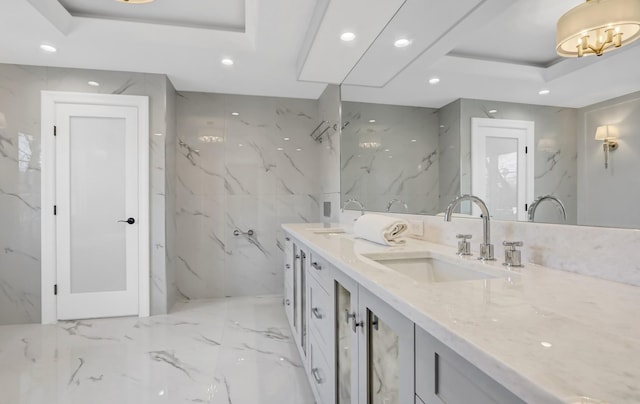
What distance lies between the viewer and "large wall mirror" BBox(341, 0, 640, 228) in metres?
0.80

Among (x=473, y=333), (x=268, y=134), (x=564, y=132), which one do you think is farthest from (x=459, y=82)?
(x=268, y=134)

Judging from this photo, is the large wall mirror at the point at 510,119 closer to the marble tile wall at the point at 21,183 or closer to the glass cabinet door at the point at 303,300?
the glass cabinet door at the point at 303,300

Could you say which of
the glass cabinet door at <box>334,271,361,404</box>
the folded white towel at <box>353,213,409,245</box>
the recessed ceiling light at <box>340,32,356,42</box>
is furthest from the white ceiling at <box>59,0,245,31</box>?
the glass cabinet door at <box>334,271,361,404</box>

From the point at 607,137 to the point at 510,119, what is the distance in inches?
13.0

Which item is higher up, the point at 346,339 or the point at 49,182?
the point at 49,182

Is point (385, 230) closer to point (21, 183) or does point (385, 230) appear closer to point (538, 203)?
point (538, 203)

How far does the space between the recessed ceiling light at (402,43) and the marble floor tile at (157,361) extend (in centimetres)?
204

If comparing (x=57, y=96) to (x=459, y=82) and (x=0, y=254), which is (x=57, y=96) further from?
(x=459, y=82)

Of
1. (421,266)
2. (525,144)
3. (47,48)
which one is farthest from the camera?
(47,48)

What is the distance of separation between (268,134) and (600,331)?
3.37 meters

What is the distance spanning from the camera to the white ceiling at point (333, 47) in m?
0.97

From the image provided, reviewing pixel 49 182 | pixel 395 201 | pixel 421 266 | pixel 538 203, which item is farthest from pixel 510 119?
pixel 49 182

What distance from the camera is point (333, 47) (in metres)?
2.17

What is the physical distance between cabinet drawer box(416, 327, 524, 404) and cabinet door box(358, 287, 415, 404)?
0.13 ft
